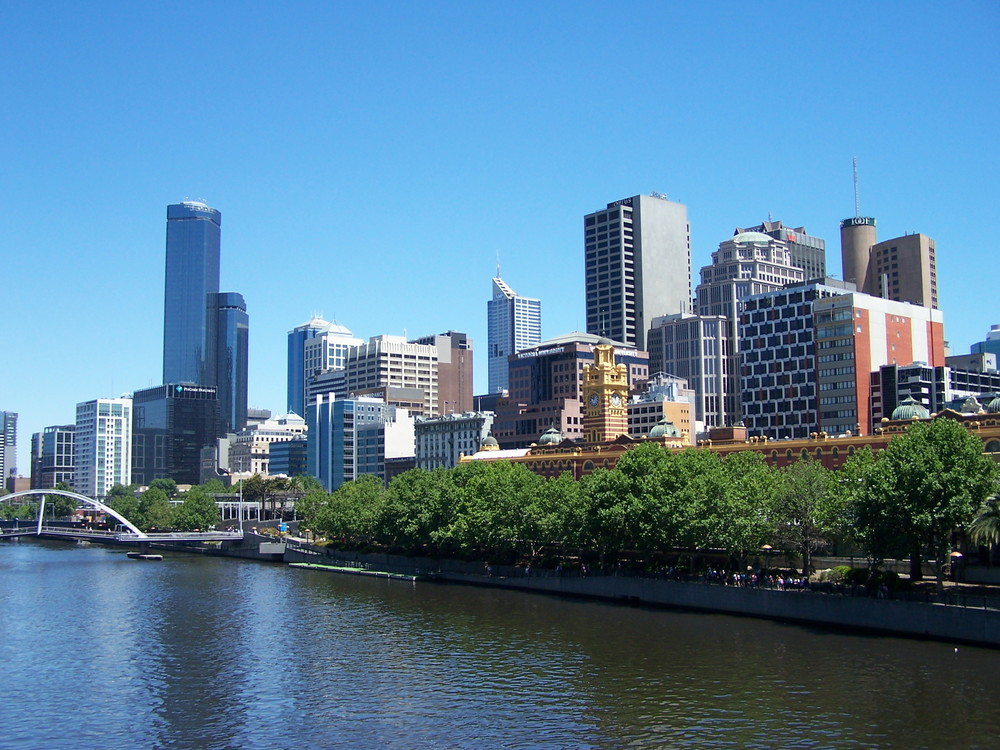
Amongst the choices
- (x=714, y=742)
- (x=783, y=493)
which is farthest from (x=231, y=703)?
(x=783, y=493)

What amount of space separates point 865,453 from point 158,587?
299 ft

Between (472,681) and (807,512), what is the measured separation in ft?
154

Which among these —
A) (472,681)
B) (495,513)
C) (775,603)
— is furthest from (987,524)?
(495,513)

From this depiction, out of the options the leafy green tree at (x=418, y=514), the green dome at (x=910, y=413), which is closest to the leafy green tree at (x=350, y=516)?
the leafy green tree at (x=418, y=514)

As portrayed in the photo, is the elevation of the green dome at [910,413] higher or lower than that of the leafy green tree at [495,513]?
higher

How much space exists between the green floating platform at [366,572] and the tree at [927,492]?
66541mm

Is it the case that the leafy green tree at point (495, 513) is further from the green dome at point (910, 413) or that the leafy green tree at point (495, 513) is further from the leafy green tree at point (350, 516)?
the green dome at point (910, 413)

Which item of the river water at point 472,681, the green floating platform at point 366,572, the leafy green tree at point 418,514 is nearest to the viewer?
the river water at point 472,681

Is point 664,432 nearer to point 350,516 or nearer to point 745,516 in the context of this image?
point 350,516

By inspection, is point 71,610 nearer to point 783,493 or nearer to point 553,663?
point 553,663

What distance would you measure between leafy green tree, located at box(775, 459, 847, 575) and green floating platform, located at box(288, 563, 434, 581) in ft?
175

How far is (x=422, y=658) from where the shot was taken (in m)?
84.1

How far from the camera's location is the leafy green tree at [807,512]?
104000 millimetres

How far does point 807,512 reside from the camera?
107875 mm
